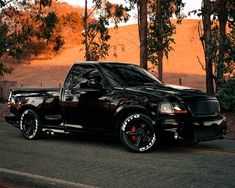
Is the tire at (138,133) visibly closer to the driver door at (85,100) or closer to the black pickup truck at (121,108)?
the black pickup truck at (121,108)

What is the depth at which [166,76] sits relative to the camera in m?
57.5

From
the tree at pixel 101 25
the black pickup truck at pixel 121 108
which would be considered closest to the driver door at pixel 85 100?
the black pickup truck at pixel 121 108

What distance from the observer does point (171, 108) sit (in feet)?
25.7

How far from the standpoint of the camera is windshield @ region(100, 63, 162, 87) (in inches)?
347

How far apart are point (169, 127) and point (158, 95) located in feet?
2.10

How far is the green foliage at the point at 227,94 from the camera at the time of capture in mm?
14531

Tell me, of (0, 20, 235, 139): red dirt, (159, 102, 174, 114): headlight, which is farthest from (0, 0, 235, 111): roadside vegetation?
(0, 20, 235, 139): red dirt

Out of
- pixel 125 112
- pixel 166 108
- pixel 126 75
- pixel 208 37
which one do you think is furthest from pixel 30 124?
pixel 208 37

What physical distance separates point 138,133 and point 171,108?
82 cm

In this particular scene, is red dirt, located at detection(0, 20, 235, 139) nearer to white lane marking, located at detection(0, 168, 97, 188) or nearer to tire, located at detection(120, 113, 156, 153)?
tire, located at detection(120, 113, 156, 153)

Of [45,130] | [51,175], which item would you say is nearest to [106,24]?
[45,130]

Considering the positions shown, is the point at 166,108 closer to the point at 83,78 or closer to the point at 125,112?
the point at 125,112

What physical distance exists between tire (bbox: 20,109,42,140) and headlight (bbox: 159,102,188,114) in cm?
335

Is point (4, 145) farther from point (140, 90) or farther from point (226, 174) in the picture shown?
point (226, 174)
